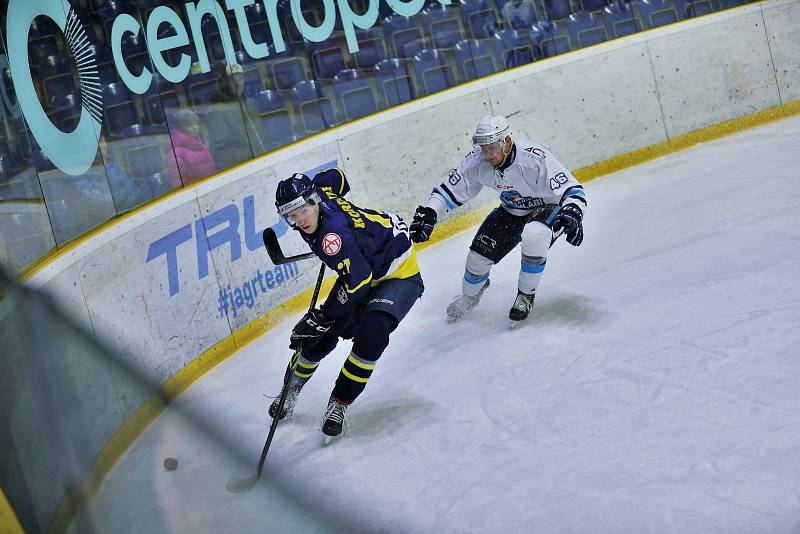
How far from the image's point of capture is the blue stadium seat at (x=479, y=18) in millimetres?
6422

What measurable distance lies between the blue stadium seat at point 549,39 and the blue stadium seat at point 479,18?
12.6 inches

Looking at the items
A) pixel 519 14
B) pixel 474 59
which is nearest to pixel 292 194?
pixel 474 59

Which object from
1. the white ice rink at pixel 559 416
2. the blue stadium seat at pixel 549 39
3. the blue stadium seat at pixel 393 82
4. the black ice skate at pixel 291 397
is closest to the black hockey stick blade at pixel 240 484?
the white ice rink at pixel 559 416

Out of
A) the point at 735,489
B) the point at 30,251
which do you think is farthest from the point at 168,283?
the point at 735,489

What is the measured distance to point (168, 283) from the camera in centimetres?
436

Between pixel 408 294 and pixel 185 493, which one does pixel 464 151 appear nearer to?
pixel 408 294

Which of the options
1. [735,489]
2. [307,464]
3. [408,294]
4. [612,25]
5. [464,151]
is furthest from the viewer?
[612,25]

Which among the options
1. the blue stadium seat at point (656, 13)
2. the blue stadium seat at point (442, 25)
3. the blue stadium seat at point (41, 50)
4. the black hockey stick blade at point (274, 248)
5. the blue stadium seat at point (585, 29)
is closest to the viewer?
the black hockey stick blade at point (274, 248)

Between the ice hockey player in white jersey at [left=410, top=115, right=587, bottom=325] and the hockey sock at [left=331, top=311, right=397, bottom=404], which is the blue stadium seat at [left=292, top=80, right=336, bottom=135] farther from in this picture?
the hockey sock at [left=331, top=311, right=397, bottom=404]

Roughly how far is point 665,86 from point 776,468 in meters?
4.94

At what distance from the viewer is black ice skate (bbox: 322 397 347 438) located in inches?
133

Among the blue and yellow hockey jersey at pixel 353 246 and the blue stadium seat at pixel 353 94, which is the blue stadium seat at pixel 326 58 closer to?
the blue stadium seat at pixel 353 94

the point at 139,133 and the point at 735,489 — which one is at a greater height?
the point at 139,133

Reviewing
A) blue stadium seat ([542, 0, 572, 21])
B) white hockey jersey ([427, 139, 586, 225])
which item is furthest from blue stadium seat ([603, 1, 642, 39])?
white hockey jersey ([427, 139, 586, 225])
